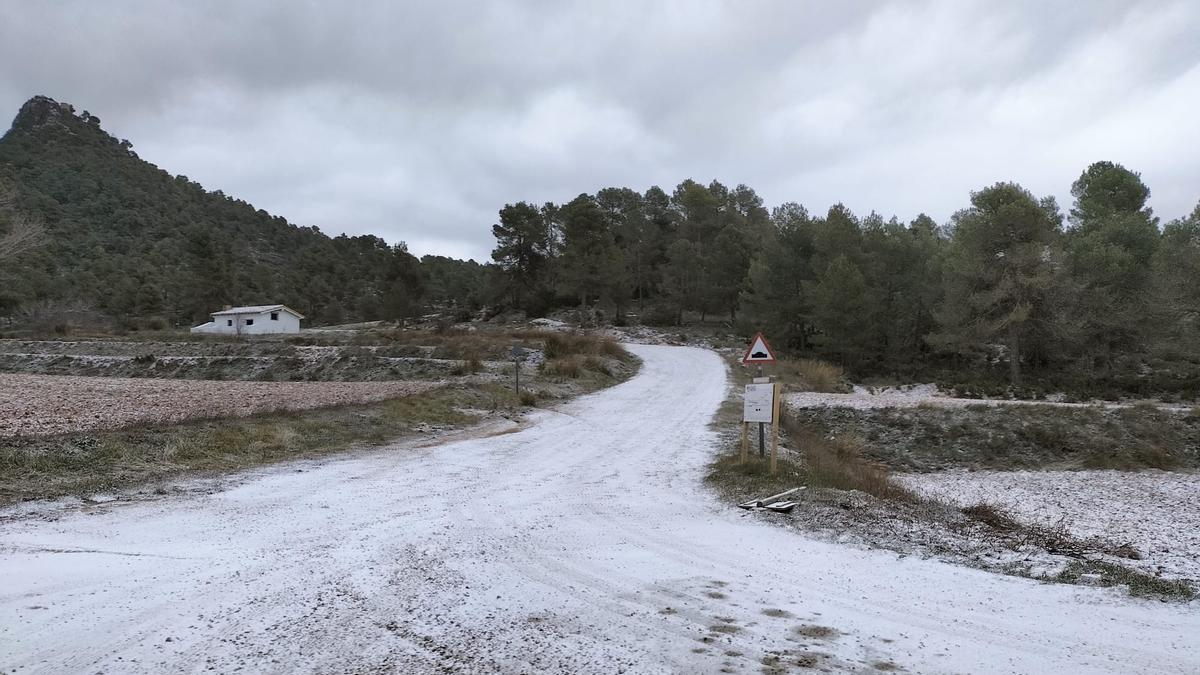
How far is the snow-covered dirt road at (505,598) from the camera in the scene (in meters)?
3.74

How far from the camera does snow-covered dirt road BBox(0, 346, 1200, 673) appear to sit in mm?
3736

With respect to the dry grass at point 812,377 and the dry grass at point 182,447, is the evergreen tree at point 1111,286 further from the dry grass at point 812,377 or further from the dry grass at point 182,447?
the dry grass at point 182,447

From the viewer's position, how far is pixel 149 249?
99500mm

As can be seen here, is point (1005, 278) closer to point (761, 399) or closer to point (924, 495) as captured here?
point (924, 495)

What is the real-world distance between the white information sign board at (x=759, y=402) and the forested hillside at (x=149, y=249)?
113 ft

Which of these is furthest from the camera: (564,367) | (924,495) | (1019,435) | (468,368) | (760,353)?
(468,368)

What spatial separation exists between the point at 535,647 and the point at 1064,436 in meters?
17.2

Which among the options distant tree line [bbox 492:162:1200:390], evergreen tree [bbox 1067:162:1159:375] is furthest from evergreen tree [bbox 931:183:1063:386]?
evergreen tree [bbox 1067:162:1159:375]

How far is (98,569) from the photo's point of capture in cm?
505

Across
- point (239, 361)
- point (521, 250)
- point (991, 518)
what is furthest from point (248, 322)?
point (991, 518)

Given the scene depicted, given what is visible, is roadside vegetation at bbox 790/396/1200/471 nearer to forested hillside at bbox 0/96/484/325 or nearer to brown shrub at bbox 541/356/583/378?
brown shrub at bbox 541/356/583/378

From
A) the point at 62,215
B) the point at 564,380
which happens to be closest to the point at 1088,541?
the point at 564,380

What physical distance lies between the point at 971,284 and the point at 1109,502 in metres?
27.0

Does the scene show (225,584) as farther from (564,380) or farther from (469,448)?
(564,380)
